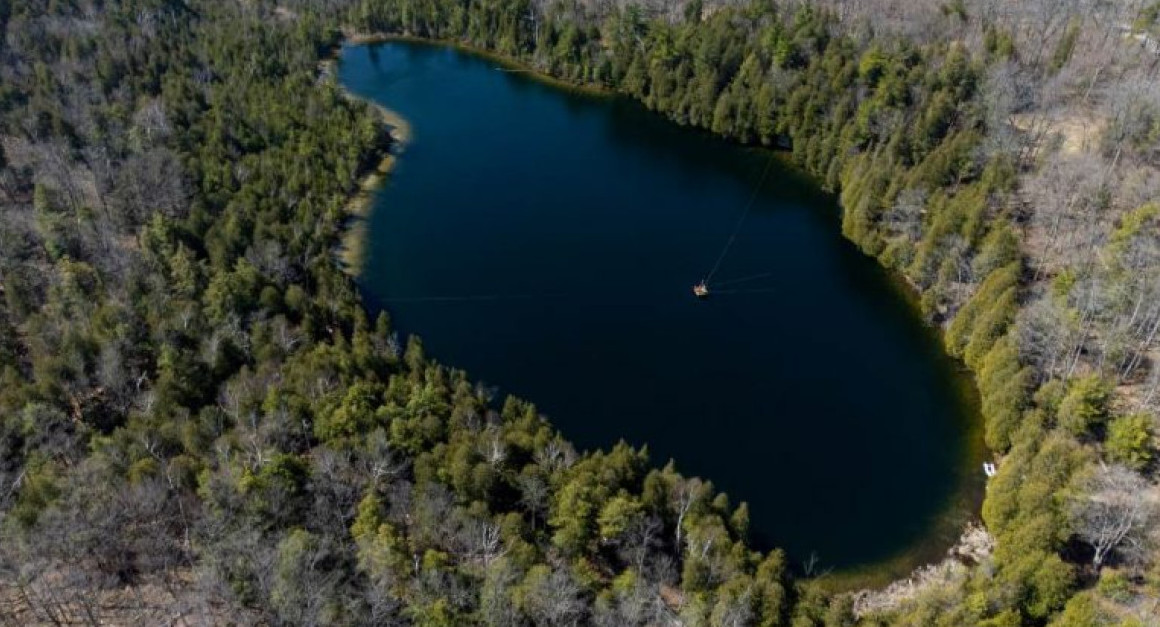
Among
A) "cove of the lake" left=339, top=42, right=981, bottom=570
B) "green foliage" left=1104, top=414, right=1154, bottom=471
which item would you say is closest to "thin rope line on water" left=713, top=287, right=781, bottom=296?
"cove of the lake" left=339, top=42, right=981, bottom=570

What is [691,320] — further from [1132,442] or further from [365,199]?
[365,199]

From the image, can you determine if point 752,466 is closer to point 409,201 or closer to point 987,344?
point 987,344

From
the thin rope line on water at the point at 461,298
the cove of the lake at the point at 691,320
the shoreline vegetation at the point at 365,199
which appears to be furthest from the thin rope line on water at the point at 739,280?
the shoreline vegetation at the point at 365,199

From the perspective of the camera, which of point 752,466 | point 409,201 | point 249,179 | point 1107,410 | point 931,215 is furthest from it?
point 409,201

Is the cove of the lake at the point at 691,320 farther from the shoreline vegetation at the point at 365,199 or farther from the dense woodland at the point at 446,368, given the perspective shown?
the dense woodland at the point at 446,368

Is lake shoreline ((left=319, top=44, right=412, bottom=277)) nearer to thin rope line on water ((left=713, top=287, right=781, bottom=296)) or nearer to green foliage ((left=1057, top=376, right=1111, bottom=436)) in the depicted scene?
thin rope line on water ((left=713, top=287, right=781, bottom=296))

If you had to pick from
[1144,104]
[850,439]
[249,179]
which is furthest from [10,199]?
[1144,104]
